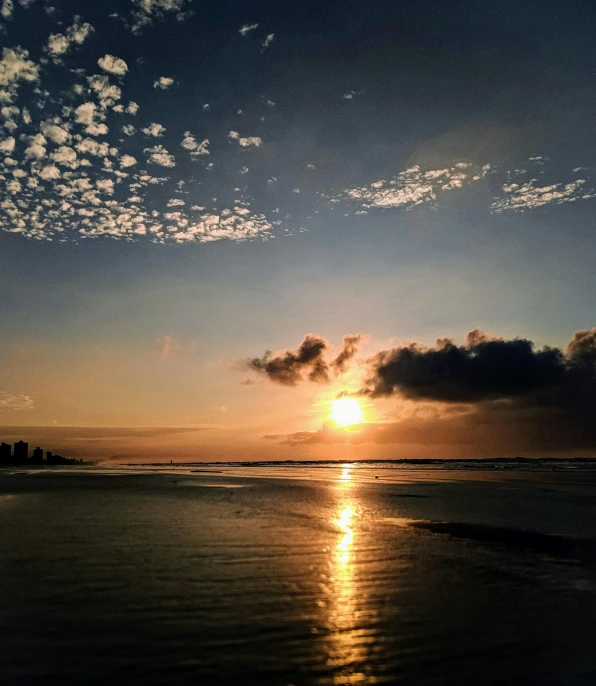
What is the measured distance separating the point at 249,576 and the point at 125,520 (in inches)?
466

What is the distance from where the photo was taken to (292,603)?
35.4 ft

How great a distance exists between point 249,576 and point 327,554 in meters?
3.83

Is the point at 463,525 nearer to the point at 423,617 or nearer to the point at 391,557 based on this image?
the point at 391,557

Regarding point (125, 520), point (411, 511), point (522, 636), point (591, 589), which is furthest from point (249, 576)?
point (411, 511)

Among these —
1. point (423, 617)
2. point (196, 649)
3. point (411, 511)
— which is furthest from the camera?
point (411, 511)

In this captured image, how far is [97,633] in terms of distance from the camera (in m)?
8.90

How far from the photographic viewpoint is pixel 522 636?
905 cm

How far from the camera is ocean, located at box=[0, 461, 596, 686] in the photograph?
25.0ft

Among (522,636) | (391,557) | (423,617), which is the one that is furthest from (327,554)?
(522,636)

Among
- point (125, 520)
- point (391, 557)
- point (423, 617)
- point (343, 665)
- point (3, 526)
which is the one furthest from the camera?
point (125, 520)

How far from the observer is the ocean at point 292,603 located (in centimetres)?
762

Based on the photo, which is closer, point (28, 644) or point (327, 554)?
point (28, 644)

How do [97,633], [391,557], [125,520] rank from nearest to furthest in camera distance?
[97,633] → [391,557] → [125,520]

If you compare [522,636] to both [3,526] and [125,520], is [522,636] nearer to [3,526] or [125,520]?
[125,520]
